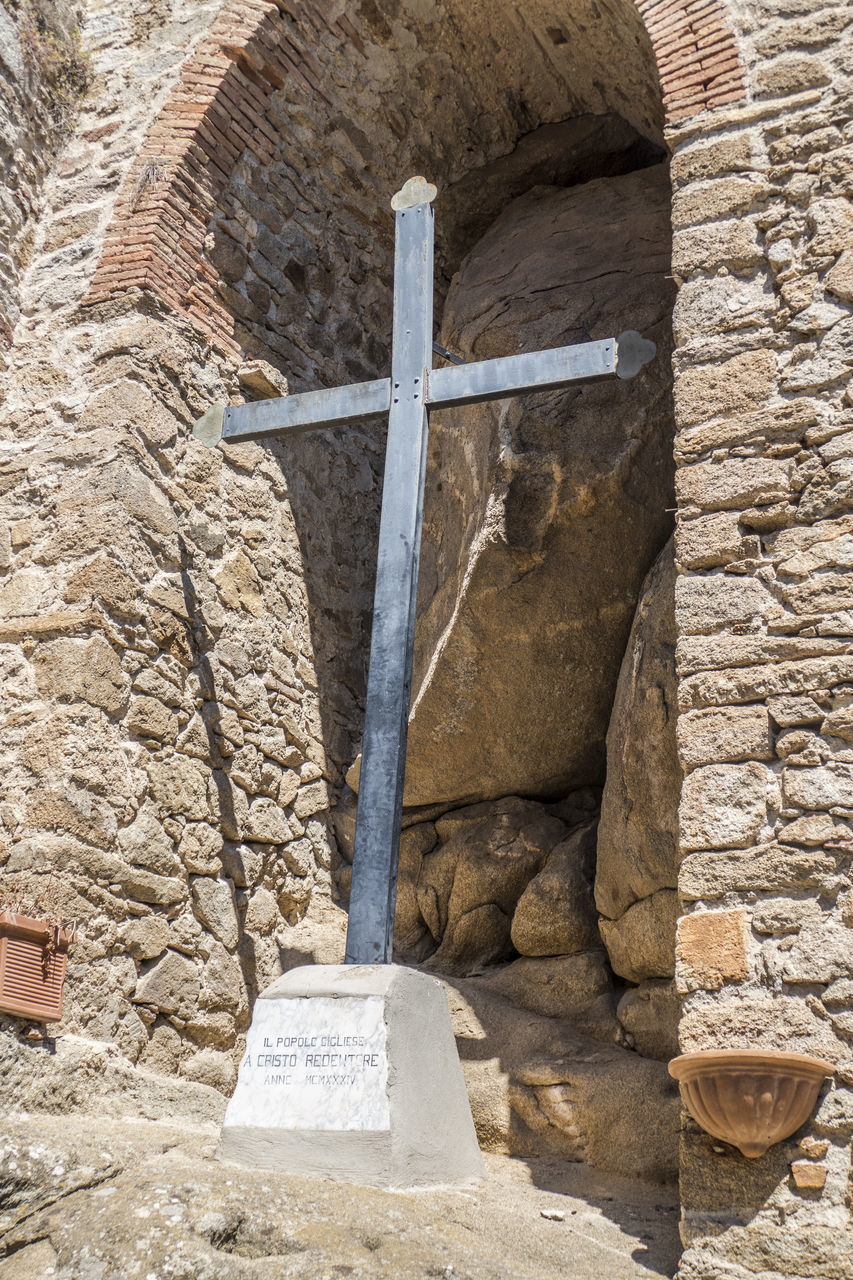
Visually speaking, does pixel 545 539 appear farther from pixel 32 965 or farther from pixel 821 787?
pixel 32 965

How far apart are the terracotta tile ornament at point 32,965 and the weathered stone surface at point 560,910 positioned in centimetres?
164

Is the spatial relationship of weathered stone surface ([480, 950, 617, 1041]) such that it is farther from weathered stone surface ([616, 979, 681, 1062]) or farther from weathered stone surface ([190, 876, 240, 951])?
weathered stone surface ([190, 876, 240, 951])

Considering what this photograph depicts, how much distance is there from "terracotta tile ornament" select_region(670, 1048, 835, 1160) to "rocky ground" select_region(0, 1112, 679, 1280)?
42cm

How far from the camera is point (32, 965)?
10.5 feet

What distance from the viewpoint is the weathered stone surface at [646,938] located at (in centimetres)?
356

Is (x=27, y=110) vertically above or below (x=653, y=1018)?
above

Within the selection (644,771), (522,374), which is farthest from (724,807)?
(522,374)

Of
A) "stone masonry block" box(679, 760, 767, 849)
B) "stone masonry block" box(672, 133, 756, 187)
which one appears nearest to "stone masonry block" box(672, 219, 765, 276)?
"stone masonry block" box(672, 133, 756, 187)

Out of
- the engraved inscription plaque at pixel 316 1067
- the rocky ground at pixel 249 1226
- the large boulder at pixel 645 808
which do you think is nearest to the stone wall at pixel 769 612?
the rocky ground at pixel 249 1226

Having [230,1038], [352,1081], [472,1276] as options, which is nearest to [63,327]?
[230,1038]

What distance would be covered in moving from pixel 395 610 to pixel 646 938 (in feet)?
4.47

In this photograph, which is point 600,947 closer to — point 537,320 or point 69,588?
point 69,588

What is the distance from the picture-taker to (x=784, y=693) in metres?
2.80

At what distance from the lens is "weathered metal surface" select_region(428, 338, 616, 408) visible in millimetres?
3439
